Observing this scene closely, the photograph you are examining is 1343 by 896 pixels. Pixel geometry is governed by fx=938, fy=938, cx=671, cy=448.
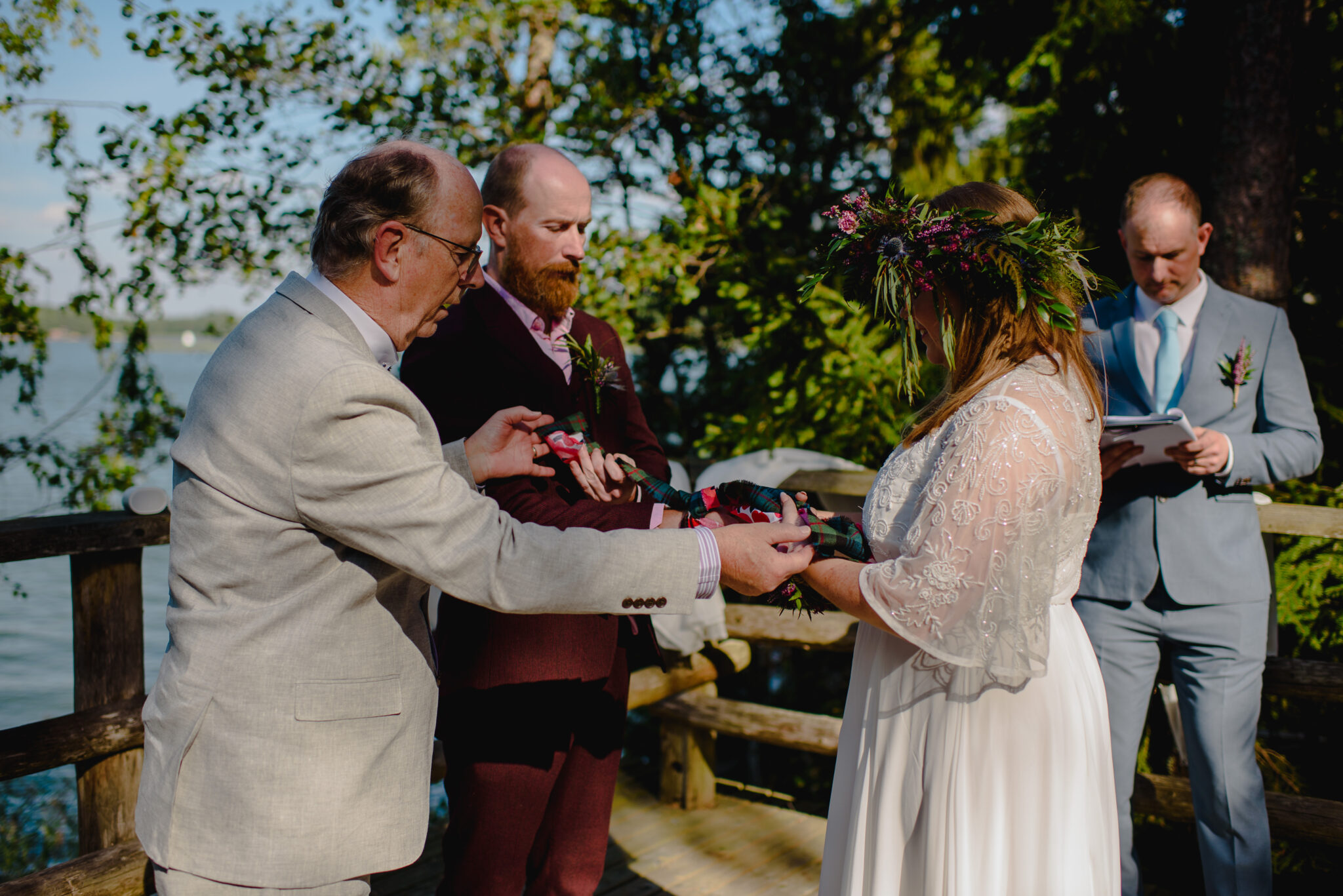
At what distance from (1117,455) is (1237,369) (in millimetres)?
554

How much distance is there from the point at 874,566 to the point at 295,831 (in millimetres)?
1209

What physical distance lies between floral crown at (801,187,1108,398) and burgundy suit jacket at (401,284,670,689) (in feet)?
2.37

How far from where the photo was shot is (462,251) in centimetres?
189

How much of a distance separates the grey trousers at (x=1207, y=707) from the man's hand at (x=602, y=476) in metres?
1.69

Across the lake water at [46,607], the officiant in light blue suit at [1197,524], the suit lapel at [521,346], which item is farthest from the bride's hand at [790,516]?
the lake water at [46,607]

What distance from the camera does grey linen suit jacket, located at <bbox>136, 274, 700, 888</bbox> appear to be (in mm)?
1598

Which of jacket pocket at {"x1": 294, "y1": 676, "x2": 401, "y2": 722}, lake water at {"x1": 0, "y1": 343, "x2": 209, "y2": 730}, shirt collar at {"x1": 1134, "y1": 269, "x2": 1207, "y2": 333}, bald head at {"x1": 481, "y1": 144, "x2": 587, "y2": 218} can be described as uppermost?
bald head at {"x1": 481, "y1": 144, "x2": 587, "y2": 218}

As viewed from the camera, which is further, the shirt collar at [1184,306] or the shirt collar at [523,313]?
the shirt collar at [1184,306]

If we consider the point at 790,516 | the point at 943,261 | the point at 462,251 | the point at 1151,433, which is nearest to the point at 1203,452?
the point at 1151,433

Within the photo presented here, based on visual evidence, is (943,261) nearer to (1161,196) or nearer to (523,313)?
(523,313)

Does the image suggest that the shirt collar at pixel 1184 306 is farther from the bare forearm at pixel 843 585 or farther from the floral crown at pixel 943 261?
the bare forearm at pixel 843 585

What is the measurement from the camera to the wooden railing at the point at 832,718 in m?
3.36

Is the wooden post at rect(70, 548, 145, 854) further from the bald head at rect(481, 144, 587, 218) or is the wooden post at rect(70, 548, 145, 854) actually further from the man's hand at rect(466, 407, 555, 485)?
the bald head at rect(481, 144, 587, 218)

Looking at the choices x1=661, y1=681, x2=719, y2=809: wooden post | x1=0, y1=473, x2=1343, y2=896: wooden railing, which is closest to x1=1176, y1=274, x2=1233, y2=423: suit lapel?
x1=0, y1=473, x2=1343, y2=896: wooden railing
